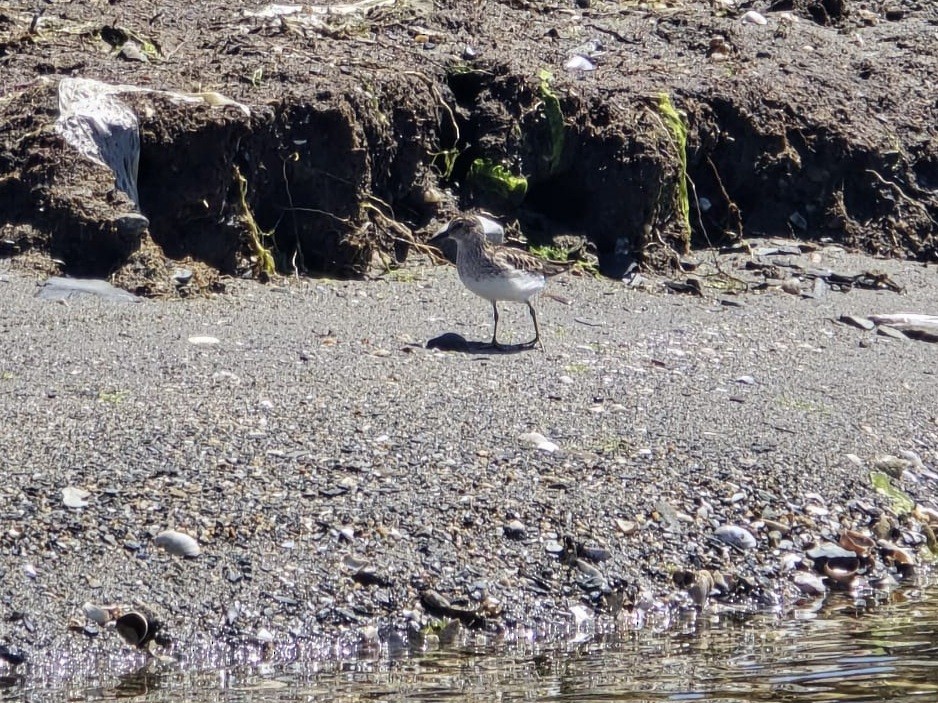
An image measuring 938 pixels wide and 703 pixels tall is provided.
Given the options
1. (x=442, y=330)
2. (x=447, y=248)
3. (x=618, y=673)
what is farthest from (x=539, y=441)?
(x=447, y=248)

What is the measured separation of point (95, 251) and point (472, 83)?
123 inches

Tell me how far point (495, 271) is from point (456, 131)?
2.33 m

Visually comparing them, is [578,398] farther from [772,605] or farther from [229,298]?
[229,298]

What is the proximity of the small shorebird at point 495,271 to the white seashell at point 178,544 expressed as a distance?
309 cm

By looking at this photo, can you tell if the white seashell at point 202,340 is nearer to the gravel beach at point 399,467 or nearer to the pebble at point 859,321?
the gravel beach at point 399,467

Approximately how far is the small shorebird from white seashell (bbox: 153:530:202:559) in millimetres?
3089

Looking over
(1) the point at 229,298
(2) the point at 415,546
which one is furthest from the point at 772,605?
(1) the point at 229,298

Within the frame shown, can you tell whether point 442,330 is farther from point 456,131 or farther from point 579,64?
point 579,64

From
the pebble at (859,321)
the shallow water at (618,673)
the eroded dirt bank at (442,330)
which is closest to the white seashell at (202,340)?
the eroded dirt bank at (442,330)

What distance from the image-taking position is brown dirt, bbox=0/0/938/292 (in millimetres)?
8852

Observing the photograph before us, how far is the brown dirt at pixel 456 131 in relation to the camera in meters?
8.85

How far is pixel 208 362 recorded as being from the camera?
7.15m

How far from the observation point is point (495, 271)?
7.98 m

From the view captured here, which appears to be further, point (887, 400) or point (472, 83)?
point (472, 83)
